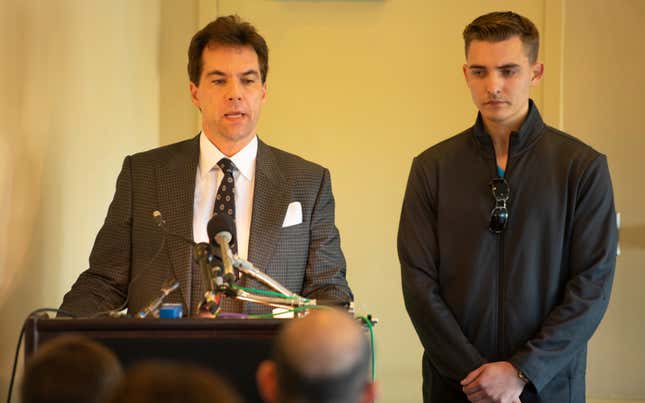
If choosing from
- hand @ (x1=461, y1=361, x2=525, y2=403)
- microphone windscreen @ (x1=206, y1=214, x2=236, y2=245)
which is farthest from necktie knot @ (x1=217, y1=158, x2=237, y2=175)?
hand @ (x1=461, y1=361, x2=525, y2=403)

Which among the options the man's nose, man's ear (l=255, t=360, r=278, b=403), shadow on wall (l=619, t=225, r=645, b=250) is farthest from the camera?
shadow on wall (l=619, t=225, r=645, b=250)

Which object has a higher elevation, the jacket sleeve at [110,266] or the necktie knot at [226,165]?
the necktie knot at [226,165]

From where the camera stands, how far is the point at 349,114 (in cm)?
476

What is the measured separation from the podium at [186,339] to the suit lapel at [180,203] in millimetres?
693

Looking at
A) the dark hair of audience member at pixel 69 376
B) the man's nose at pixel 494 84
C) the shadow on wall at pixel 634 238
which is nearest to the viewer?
the dark hair of audience member at pixel 69 376

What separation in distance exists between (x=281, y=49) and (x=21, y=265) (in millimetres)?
2047

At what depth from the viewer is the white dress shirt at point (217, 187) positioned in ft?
9.41

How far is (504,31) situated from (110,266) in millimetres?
1352

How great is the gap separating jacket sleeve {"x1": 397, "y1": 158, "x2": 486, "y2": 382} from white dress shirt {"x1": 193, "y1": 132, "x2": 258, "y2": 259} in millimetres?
508

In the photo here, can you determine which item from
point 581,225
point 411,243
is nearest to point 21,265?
point 411,243

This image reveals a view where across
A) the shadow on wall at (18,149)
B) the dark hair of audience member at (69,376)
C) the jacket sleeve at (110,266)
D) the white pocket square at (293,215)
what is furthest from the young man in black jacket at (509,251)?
the dark hair of audience member at (69,376)

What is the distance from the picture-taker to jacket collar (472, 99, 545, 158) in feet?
9.80

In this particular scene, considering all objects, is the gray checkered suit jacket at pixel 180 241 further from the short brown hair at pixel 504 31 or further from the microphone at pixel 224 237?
the short brown hair at pixel 504 31

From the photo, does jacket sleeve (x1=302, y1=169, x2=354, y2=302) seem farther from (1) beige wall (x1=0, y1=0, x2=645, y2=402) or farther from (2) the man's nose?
(1) beige wall (x1=0, y1=0, x2=645, y2=402)
